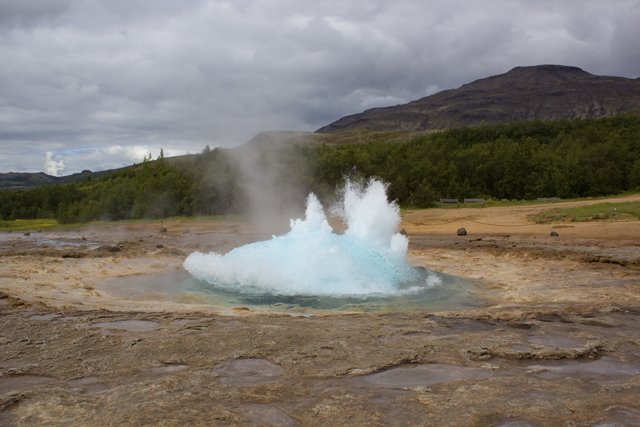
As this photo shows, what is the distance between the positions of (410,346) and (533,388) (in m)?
1.18

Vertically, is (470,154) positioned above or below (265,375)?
above

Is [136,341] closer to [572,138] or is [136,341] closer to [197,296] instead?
[197,296]

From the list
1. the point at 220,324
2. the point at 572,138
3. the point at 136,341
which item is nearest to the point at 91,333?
the point at 136,341

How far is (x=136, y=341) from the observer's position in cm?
398

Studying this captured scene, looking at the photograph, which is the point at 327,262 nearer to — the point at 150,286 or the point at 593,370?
the point at 150,286

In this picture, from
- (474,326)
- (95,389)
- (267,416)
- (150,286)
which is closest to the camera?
(267,416)

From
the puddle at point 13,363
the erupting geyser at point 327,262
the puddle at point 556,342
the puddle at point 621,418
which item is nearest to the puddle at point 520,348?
the puddle at point 556,342

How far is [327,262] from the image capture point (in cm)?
766

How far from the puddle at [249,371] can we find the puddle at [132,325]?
1.48 m

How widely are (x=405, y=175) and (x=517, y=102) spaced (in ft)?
495

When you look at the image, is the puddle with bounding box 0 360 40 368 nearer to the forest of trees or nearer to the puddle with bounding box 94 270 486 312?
the puddle with bounding box 94 270 486 312

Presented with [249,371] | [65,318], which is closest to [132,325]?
[65,318]

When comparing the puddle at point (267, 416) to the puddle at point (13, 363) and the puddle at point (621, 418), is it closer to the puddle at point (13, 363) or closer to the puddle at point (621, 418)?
the puddle at point (621, 418)

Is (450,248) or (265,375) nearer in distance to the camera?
(265,375)
